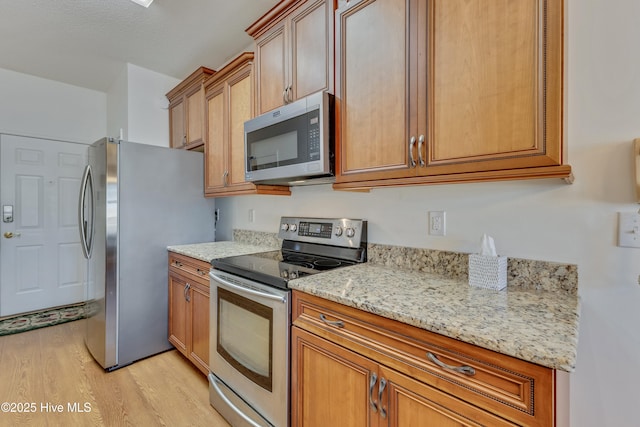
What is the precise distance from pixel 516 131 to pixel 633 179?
424 millimetres

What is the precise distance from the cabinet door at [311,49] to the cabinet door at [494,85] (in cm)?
56

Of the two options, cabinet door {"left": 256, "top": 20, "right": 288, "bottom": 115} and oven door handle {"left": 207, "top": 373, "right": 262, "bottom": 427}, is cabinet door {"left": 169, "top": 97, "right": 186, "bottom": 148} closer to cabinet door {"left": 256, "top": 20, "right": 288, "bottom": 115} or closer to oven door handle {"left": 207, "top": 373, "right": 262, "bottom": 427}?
cabinet door {"left": 256, "top": 20, "right": 288, "bottom": 115}

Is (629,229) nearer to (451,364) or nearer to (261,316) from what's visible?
(451,364)

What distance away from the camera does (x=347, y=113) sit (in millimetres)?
1441

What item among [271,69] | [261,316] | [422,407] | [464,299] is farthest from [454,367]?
[271,69]

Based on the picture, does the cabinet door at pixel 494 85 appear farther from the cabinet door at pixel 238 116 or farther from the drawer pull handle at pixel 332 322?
the cabinet door at pixel 238 116

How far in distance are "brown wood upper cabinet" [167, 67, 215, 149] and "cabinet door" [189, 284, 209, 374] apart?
4.56 feet

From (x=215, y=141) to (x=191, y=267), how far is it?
1068mm

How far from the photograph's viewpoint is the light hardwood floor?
170cm

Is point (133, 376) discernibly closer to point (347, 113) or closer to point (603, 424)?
point (347, 113)

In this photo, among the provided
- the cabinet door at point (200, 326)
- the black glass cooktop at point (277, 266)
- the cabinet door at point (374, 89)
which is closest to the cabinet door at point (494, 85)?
the cabinet door at point (374, 89)

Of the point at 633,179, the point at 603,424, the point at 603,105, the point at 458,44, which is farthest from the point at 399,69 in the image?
the point at 603,424

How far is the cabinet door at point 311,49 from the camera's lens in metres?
1.52

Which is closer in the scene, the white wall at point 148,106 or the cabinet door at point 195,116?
the cabinet door at point 195,116
